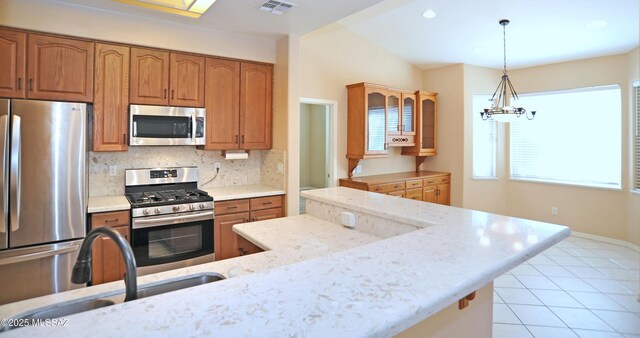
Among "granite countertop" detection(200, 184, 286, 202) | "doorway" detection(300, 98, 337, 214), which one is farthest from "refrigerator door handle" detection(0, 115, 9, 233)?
"doorway" detection(300, 98, 337, 214)

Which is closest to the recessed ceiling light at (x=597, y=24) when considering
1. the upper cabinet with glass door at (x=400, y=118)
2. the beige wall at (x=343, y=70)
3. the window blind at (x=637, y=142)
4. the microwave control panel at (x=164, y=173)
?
the window blind at (x=637, y=142)

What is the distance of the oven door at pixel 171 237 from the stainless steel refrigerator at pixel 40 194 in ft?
1.45

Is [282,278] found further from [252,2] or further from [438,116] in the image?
[438,116]

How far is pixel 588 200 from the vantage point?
17.2 feet

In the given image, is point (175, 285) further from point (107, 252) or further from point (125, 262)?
point (107, 252)

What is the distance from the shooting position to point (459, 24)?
178 inches

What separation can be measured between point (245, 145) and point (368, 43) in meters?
2.67

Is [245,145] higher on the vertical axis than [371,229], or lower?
higher

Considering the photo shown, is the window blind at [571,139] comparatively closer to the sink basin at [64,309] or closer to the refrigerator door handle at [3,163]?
the sink basin at [64,309]

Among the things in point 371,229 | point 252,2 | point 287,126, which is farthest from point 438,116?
point 371,229

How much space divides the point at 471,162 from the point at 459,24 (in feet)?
7.54

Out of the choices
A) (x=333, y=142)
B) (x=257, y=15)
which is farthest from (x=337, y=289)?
(x=333, y=142)

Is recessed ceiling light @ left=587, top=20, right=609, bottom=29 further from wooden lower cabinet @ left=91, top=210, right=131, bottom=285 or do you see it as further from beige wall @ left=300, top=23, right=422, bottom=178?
wooden lower cabinet @ left=91, top=210, right=131, bottom=285

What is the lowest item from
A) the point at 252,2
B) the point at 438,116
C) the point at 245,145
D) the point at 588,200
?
the point at 588,200
